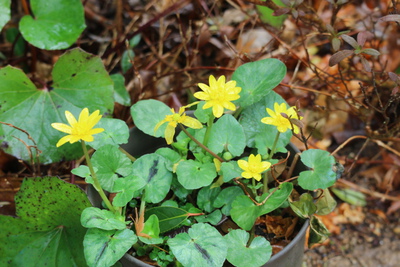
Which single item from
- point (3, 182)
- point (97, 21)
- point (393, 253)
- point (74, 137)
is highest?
point (74, 137)

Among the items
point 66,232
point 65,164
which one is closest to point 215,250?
point 66,232

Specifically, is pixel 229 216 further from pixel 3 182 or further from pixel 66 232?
pixel 3 182

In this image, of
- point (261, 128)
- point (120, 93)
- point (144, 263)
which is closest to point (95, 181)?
point (144, 263)

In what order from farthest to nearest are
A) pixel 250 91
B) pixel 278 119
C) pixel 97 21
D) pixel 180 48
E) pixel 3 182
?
pixel 97 21 → pixel 180 48 → pixel 3 182 → pixel 250 91 → pixel 278 119

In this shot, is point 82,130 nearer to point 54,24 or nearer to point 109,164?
point 109,164

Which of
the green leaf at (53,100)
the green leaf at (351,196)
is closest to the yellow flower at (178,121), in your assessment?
the green leaf at (53,100)

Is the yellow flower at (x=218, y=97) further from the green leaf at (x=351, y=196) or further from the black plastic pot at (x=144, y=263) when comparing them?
the green leaf at (x=351, y=196)
